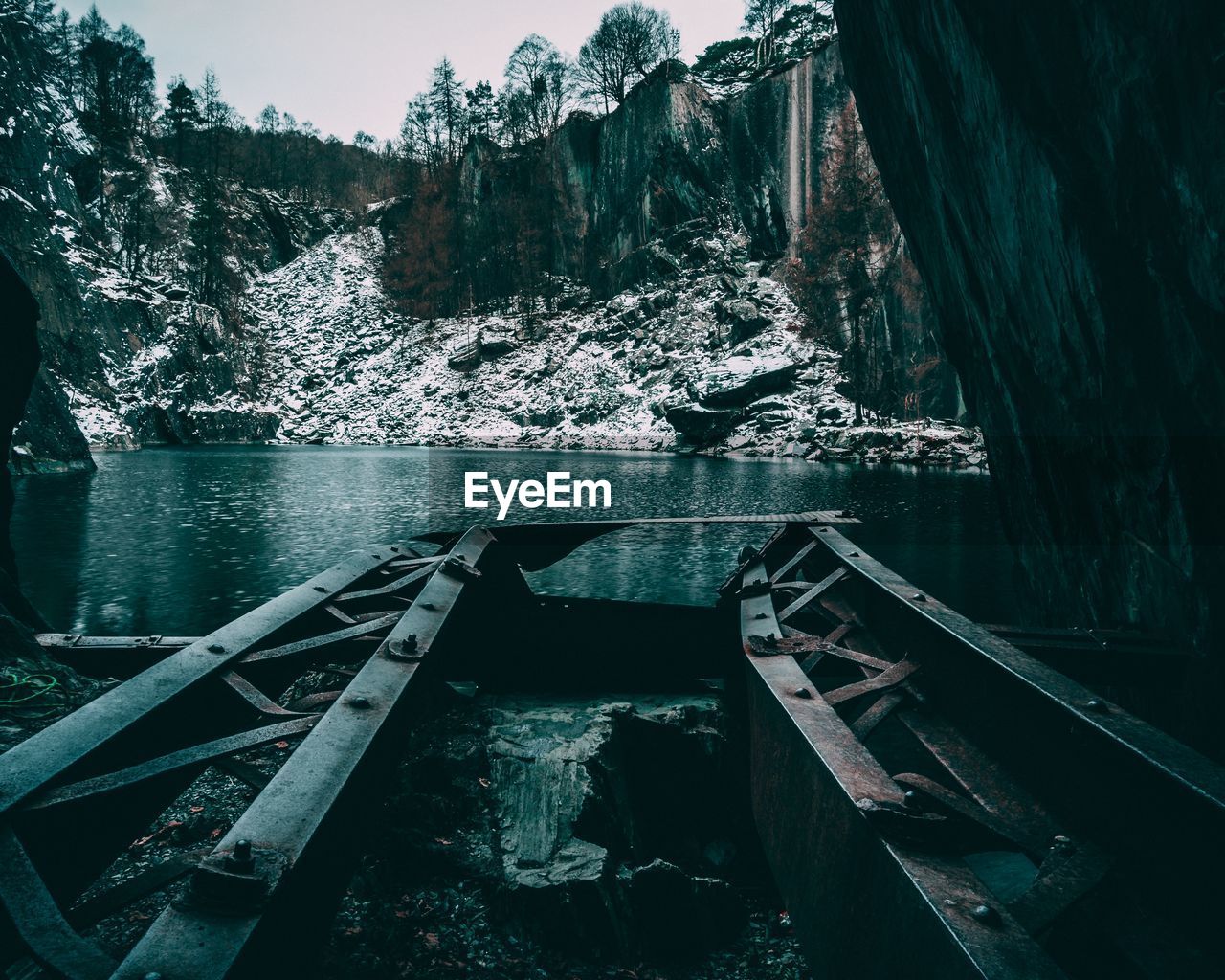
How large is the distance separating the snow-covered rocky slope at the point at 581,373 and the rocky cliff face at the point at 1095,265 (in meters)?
30.1

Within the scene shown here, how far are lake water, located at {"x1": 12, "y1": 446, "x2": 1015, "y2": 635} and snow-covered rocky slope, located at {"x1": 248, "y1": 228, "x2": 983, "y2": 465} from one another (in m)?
13.7

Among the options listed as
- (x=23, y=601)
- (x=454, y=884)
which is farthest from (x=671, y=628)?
(x=23, y=601)

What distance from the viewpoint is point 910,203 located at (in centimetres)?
838

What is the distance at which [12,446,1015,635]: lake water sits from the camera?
35.2 ft

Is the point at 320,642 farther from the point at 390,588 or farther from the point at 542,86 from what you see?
the point at 542,86

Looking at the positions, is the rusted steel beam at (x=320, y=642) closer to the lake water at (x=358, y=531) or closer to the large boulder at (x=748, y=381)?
the lake water at (x=358, y=531)

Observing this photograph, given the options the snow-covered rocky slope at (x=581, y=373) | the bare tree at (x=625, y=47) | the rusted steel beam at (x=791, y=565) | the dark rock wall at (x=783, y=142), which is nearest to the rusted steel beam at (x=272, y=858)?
the rusted steel beam at (x=791, y=565)

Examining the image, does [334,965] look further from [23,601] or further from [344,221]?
[344,221]

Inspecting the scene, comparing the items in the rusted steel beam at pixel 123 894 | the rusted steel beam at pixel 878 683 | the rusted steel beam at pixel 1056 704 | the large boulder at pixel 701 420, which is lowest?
the rusted steel beam at pixel 123 894

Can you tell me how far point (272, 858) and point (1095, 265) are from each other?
5.36 meters

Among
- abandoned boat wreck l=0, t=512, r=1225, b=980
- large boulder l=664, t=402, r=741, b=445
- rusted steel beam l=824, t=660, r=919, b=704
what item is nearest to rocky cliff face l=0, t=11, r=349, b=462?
large boulder l=664, t=402, r=741, b=445

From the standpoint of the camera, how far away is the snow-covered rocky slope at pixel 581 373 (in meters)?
44.2

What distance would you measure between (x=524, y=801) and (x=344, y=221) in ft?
317

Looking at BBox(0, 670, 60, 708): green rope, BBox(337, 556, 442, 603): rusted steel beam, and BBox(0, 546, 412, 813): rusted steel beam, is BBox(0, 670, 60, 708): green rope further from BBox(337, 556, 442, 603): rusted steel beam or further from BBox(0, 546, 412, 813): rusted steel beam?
BBox(337, 556, 442, 603): rusted steel beam
